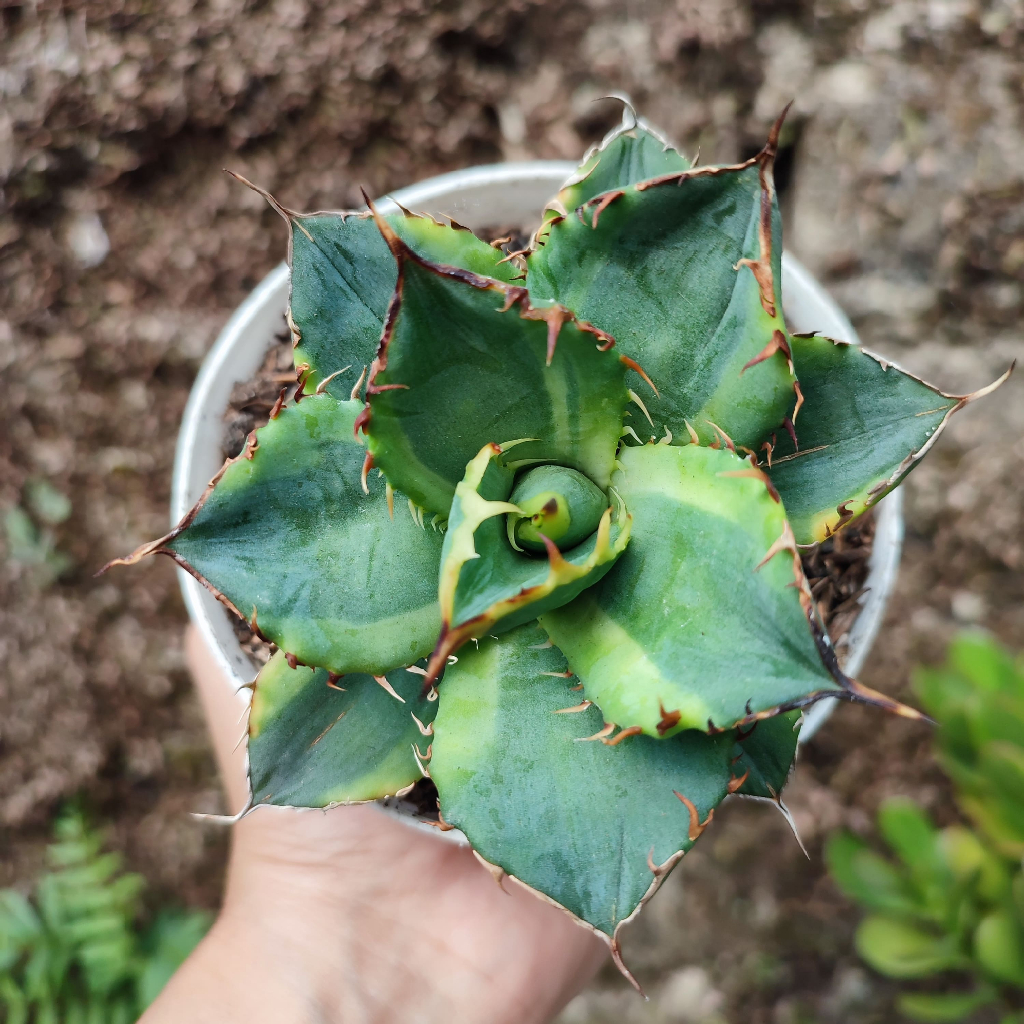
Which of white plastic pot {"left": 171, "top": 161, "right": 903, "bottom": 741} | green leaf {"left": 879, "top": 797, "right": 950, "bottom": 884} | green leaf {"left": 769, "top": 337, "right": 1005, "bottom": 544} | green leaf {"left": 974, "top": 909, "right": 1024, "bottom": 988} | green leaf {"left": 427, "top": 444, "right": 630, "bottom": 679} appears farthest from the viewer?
green leaf {"left": 879, "top": 797, "right": 950, "bottom": 884}

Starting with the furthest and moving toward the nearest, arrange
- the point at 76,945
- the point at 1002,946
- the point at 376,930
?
the point at 76,945, the point at 1002,946, the point at 376,930

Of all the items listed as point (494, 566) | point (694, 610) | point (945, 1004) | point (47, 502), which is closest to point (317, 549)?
point (494, 566)

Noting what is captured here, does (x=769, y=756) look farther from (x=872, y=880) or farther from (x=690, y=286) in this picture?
(x=872, y=880)

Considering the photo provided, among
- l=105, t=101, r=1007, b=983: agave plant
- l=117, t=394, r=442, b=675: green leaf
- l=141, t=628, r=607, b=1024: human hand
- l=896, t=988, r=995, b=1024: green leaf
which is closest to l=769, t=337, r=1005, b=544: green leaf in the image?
l=105, t=101, r=1007, b=983: agave plant

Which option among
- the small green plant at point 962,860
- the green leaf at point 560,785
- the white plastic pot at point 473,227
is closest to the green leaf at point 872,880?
the small green plant at point 962,860

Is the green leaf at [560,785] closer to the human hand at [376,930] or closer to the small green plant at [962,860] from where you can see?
the human hand at [376,930]

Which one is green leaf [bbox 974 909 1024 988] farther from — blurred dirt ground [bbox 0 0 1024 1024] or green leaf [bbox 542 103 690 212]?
green leaf [bbox 542 103 690 212]
